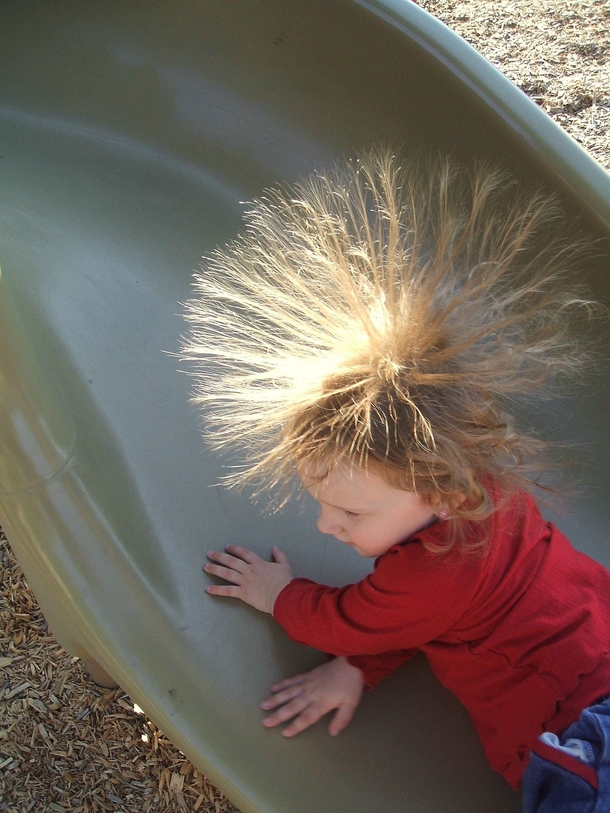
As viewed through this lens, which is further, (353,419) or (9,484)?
(9,484)

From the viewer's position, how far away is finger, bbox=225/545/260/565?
1.05 metres

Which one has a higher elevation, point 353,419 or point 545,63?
point 545,63

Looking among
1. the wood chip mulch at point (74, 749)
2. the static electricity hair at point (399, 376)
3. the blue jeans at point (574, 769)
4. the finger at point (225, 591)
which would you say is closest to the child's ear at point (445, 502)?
the static electricity hair at point (399, 376)

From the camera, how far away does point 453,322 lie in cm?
72

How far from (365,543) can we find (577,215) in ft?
2.29

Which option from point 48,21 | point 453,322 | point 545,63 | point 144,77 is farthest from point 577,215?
point 545,63

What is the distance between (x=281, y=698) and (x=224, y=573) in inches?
7.2

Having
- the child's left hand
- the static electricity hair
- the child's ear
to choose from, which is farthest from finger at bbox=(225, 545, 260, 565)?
the child's ear

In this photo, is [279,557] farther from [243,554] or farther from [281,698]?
[281,698]

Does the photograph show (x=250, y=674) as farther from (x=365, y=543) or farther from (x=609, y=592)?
(x=609, y=592)

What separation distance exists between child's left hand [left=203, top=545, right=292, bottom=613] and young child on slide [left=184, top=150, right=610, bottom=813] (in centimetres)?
7

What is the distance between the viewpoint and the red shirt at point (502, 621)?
79cm

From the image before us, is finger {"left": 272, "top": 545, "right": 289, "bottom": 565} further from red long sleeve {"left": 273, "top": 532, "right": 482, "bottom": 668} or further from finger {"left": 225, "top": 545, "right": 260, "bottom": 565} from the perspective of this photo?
red long sleeve {"left": 273, "top": 532, "right": 482, "bottom": 668}

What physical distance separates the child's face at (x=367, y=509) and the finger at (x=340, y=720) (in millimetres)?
244
